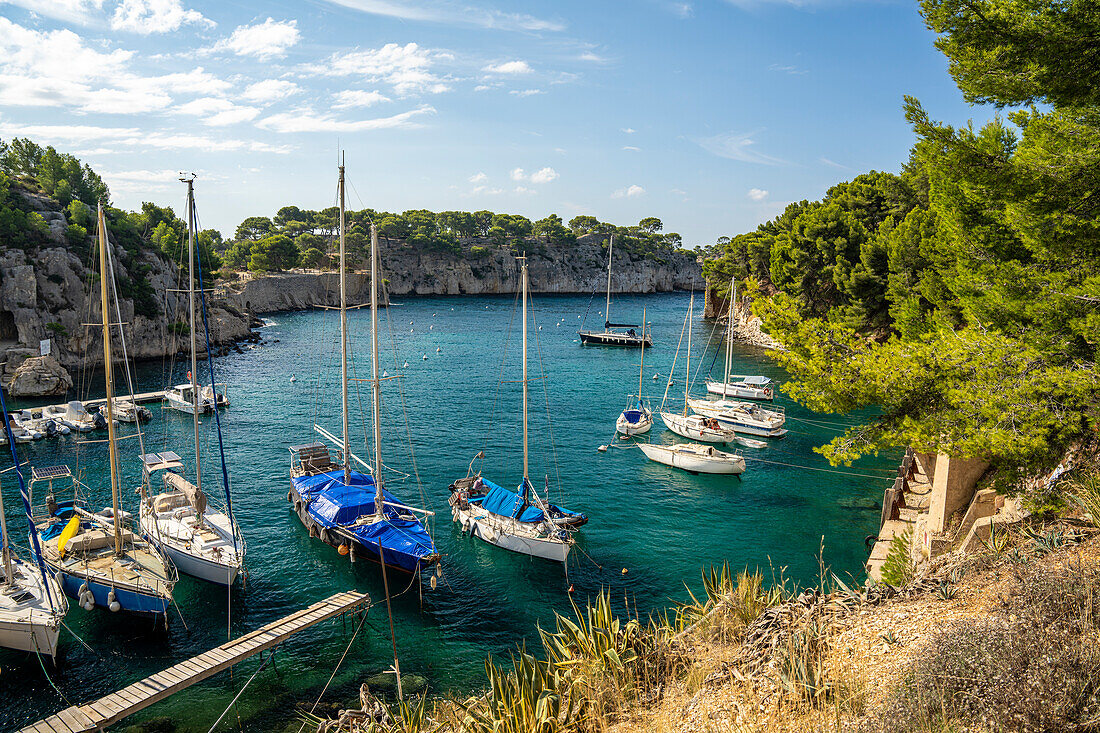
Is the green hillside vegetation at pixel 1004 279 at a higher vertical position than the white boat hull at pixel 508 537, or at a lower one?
higher

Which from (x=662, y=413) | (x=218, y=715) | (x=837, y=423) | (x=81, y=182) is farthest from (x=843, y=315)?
(x=81, y=182)

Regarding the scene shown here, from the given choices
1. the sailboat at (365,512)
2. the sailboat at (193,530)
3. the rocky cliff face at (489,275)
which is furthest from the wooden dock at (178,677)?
the rocky cliff face at (489,275)

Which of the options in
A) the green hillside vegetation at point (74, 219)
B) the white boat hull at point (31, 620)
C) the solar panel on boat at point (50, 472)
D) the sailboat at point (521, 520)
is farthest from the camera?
the green hillside vegetation at point (74, 219)

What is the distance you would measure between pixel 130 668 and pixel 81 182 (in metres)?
70.9

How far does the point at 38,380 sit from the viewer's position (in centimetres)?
4347

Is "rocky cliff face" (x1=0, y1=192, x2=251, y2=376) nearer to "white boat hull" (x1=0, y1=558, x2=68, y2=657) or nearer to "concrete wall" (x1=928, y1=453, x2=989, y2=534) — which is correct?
"white boat hull" (x1=0, y1=558, x2=68, y2=657)

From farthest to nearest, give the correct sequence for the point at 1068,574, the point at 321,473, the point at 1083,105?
the point at 321,473 < the point at 1083,105 < the point at 1068,574

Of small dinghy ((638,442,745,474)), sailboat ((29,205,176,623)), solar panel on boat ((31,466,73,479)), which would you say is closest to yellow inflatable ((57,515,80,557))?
sailboat ((29,205,176,623))

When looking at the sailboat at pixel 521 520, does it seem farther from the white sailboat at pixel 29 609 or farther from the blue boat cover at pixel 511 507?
the white sailboat at pixel 29 609

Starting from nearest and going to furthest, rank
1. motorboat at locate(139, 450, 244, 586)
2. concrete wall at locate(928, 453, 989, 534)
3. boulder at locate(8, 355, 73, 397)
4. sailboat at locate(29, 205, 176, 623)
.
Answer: concrete wall at locate(928, 453, 989, 534) < sailboat at locate(29, 205, 176, 623) < motorboat at locate(139, 450, 244, 586) < boulder at locate(8, 355, 73, 397)

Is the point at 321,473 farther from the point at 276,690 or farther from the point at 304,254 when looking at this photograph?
the point at 304,254

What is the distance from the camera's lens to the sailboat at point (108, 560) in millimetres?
17109

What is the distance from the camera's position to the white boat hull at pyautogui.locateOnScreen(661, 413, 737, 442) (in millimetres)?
35219

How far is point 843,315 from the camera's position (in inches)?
1705
